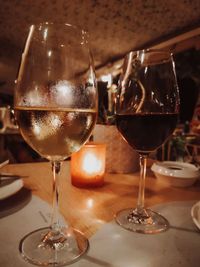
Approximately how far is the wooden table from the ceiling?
36.2 inches

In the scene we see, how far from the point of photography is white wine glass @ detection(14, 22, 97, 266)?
0.37 meters

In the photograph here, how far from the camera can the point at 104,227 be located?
1.38 ft

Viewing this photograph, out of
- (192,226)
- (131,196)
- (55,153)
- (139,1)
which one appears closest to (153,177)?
(131,196)

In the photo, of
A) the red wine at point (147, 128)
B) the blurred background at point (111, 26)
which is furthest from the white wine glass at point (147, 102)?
the blurred background at point (111, 26)

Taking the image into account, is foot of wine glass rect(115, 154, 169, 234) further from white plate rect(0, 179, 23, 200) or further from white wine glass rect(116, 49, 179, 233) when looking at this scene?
white plate rect(0, 179, 23, 200)

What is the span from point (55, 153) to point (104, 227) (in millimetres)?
158

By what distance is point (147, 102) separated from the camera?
53 cm

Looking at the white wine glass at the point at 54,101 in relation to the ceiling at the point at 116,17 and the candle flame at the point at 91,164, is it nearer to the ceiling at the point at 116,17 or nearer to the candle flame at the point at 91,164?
the candle flame at the point at 91,164

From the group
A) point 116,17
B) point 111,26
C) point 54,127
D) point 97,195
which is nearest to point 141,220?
point 97,195

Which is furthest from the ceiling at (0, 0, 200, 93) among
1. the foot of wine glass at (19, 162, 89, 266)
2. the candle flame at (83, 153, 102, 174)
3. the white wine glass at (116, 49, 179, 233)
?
the foot of wine glass at (19, 162, 89, 266)

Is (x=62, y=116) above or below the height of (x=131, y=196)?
above

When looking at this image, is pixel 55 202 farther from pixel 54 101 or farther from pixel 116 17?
pixel 116 17

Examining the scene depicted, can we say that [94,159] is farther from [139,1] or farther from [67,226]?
[139,1]

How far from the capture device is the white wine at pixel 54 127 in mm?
366
